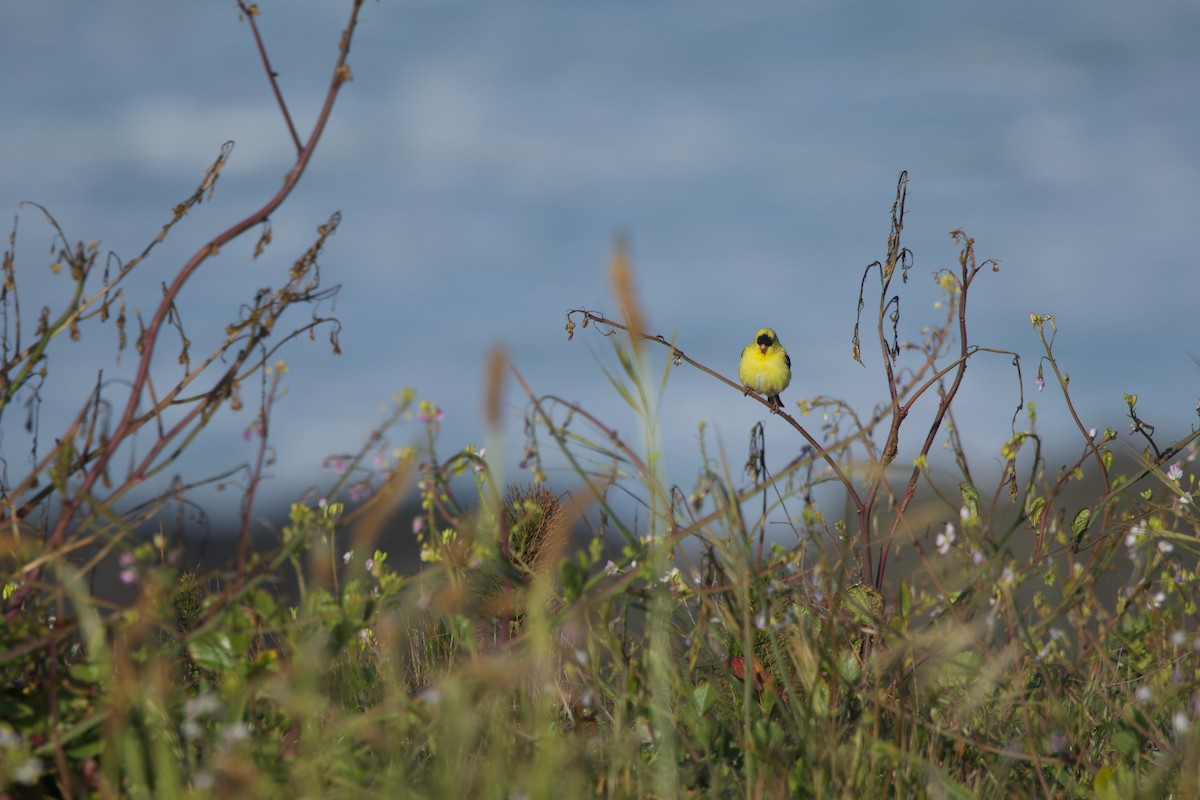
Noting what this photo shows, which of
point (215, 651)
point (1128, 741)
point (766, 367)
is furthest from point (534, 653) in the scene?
point (766, 367)

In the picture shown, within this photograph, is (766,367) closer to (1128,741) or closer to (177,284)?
(1128,741)

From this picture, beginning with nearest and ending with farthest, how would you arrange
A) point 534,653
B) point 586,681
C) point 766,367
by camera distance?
point 534,653
point 586,681
point 766,367

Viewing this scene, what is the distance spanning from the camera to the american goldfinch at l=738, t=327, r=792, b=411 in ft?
26.8

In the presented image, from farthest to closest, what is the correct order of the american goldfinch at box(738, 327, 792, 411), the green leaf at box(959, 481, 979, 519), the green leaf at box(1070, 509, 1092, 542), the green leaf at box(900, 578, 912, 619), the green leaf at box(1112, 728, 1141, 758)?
the american goldfinch at box(738, 327, 792, 411) < the green leaf at box(1070, 509, 1092, 542) < the green leaf at box(959, 481, 979, 519) < the green leaf at box(1112, 728, 1141, 758) < the green leaf at box(900, 578, 912, 619)

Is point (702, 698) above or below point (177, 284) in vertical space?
below

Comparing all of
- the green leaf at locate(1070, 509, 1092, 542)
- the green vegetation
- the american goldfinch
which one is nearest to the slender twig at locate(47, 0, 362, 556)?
the green vegetation

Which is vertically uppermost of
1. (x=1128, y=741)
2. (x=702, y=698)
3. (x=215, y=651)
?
(x=215, y=651)

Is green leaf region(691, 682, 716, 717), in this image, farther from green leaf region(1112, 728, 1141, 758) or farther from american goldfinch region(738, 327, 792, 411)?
american goldfinch region(738, 327, 792, 411)

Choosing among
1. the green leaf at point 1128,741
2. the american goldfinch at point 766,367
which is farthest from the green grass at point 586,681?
the american goldfinch at point 766,367

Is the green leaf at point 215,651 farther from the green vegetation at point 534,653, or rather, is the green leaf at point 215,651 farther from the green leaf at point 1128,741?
the green leaf at point 1128,741

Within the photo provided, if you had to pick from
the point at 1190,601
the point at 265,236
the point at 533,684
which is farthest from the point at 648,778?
the point at 1190,601

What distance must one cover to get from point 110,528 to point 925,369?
2507mm

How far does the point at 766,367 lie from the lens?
8148 mm

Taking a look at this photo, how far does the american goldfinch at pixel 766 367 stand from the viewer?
8.16 m
